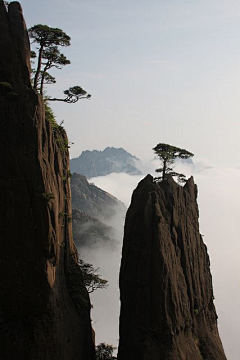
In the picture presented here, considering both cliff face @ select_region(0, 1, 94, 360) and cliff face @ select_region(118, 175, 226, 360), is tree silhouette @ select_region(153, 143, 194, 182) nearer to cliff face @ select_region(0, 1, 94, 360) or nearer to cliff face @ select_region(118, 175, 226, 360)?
cliff face @ select_region(118, 175, 226, 360)

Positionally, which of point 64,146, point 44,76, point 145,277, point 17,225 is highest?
point 44,76

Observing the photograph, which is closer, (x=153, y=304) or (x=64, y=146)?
(x=153, y=304)

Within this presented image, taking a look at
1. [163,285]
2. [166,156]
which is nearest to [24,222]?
[163,285]

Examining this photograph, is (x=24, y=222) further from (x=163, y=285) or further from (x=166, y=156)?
(x=166, y=156)

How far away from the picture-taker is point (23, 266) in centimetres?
2617

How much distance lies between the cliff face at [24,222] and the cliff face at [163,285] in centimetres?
786

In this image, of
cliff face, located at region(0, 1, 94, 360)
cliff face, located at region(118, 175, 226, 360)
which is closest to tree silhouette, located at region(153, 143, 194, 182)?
cliff face, located at region(118, 175, 226, 360)

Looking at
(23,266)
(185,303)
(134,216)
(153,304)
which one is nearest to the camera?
(23,266)

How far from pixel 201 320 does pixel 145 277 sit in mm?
10298

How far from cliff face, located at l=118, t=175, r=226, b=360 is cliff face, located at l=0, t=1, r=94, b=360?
7.86 m

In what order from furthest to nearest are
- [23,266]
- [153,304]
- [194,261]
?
[194,261] → [153,304] → [23,266]

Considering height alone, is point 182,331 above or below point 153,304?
below

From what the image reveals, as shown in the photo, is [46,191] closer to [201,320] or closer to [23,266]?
[23,266]

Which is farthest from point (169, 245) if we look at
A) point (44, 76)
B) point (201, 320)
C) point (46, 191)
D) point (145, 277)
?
point (44, 76)
